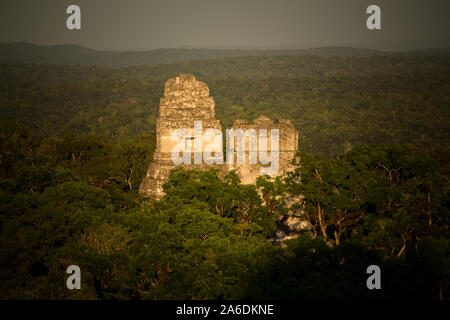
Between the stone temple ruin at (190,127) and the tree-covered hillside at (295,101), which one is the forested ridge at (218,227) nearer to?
the stone temple ruin at (190,127)

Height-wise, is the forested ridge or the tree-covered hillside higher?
the tree-covered hillside

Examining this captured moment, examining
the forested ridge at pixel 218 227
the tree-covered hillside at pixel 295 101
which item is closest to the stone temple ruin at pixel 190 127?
the forested ridge at pixel 218 227

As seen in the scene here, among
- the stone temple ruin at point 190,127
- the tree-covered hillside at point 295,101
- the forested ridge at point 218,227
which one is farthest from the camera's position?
the tree-covered hillside at point 295,101

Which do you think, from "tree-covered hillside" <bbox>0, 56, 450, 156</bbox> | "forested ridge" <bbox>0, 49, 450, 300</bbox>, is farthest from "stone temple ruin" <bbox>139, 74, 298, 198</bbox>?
"tree-covered hillside" <bbox>0, 56, 450, 156</bbox>

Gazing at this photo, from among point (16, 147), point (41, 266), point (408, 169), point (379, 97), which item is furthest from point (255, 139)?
point (379, 97)

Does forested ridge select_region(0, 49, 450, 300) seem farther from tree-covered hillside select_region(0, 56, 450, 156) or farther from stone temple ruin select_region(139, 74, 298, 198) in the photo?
tree-covered hillside select_region(0, 56, 450, 156)

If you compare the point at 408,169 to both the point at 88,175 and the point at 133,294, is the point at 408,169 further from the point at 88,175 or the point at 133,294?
the point at 88,175

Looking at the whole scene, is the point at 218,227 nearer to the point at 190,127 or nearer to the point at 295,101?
the point at 190,127
